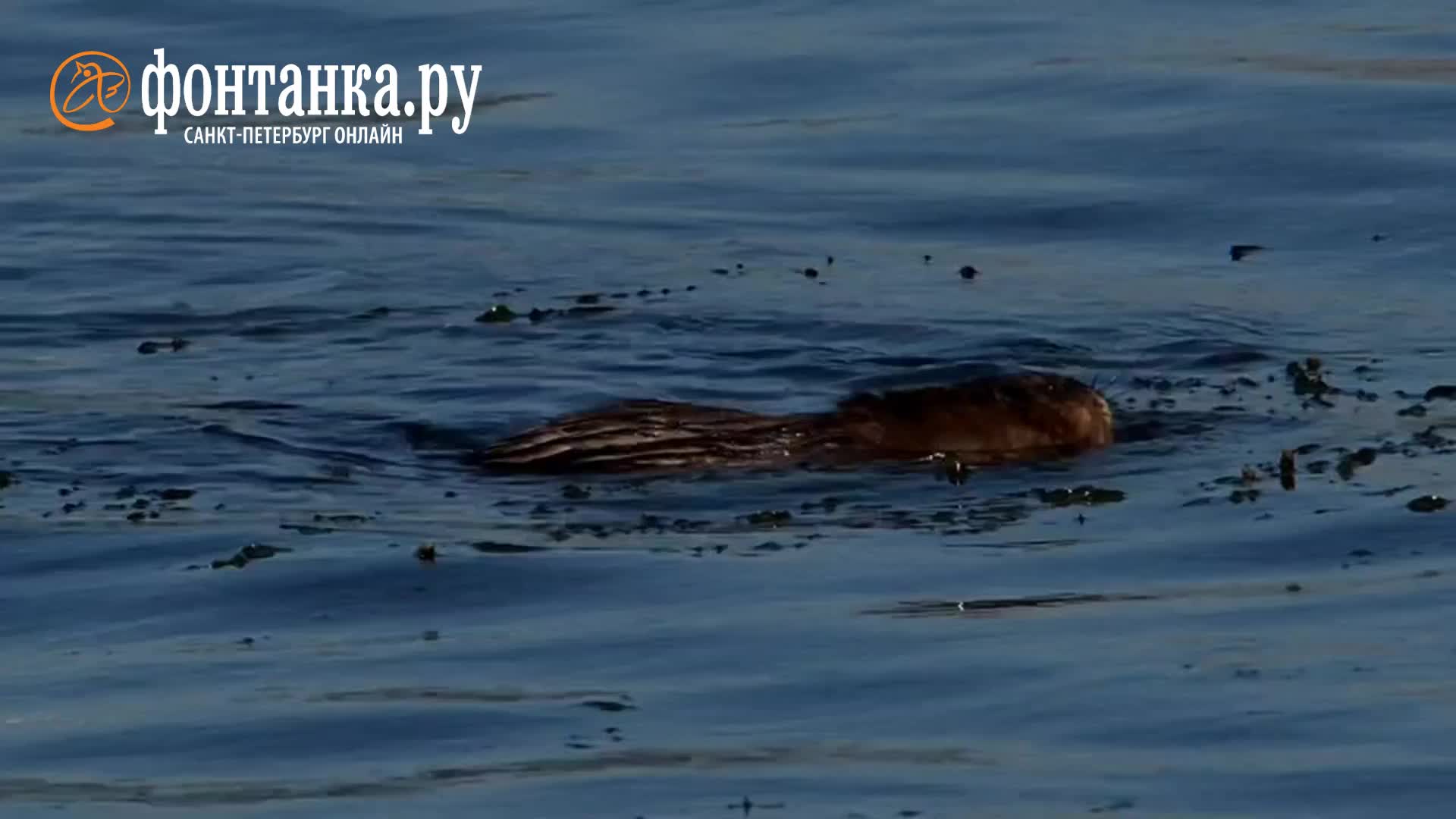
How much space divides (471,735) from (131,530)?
7.78 feet

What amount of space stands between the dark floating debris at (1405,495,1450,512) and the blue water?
1.2 inches

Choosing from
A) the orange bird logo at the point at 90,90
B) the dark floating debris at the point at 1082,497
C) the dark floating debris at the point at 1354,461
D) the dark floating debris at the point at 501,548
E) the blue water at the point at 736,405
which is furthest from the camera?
the orange bird logo at the point at 90,90

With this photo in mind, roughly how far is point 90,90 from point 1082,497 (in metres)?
8.27

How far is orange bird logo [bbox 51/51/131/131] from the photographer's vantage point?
1536cm

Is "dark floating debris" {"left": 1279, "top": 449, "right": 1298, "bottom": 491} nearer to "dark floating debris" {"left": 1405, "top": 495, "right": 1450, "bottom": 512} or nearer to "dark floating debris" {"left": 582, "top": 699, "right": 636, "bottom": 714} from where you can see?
"dark floating debris" {"left": 1405, "top": 495, "right": 1450, "bottom": 512}

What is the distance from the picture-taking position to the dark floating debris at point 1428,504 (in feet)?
28.2

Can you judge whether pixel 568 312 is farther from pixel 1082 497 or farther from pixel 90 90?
pixel 90 90

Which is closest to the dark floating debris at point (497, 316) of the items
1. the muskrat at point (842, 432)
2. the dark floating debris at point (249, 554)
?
the muskrat at point (842, 432)

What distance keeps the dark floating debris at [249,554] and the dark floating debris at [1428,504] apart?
10.2ft

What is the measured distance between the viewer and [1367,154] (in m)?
13.9

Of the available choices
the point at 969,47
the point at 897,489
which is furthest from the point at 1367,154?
the point at 897,489

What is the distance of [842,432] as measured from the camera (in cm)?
959

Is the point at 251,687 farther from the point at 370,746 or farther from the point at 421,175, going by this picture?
the point at 421,175

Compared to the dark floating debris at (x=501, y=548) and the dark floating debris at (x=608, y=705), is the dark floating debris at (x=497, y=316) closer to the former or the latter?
the dark floating debris at (x=501, y=548)
